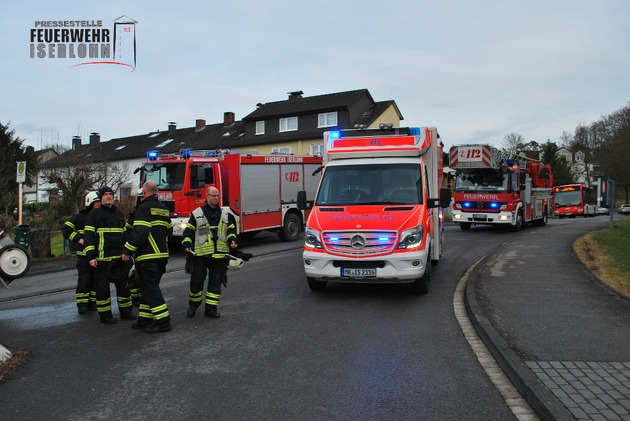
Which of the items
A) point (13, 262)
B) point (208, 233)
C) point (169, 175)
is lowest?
point (13, 262)

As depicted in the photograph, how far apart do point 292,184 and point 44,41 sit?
8.38 m

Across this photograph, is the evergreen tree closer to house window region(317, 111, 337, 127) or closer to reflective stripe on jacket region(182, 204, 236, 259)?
house window region(317, 111, 337, 127)

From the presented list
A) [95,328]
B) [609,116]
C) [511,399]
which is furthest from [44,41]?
[609,116]

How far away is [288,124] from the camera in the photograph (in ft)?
142

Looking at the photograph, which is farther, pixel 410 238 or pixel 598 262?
pixel 598 262

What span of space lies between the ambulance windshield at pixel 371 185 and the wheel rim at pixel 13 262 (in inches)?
178

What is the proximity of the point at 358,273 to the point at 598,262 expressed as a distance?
590 centimetres

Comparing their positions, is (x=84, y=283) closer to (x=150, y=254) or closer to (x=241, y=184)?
(x=150, y=254)

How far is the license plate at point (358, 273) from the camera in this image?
25.2ft

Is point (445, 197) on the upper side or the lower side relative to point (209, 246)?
upper

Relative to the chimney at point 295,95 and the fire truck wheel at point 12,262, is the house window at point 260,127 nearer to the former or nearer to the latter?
the chimney at point 295,95

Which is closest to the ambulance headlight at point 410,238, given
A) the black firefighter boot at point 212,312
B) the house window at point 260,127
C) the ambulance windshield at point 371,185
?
the ambulance windshield at point 371,185

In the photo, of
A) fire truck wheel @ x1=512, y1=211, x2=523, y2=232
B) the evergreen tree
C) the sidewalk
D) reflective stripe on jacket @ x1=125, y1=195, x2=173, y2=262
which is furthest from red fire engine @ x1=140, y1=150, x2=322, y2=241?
the evergreen tree

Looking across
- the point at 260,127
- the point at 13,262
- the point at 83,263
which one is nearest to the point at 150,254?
the point at 83,263
